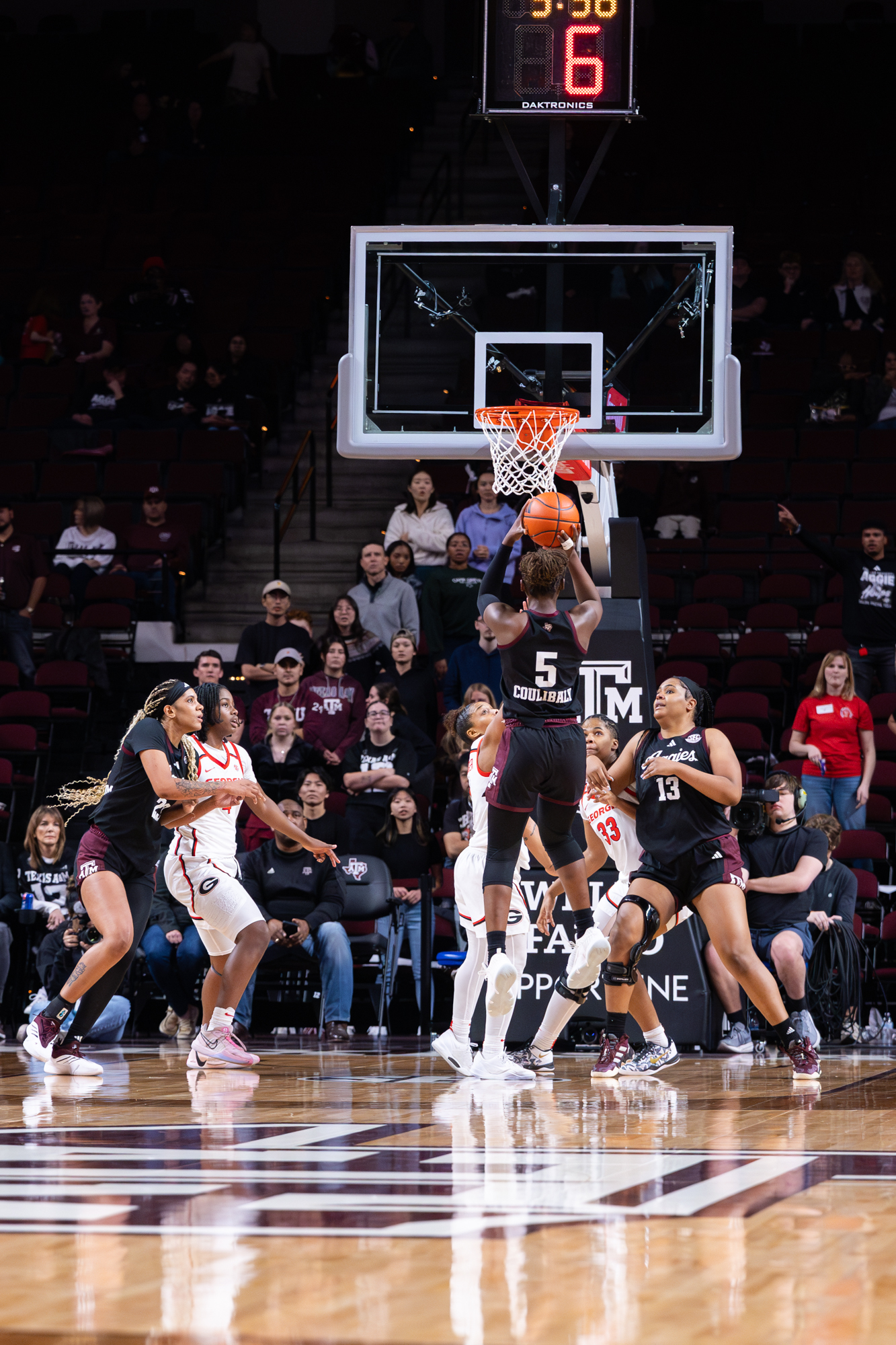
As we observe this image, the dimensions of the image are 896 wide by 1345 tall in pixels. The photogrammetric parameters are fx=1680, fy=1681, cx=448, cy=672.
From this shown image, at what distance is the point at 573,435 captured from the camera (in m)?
9.42

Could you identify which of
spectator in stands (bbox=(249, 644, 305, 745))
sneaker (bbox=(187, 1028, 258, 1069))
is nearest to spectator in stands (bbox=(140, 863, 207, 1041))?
spectator in stands (bbox=(249, 644, 305, 745))

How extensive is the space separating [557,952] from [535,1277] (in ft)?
21.3

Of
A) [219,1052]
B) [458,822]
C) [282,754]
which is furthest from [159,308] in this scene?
[219,1052]

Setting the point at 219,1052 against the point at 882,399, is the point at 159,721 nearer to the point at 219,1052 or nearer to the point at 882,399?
the point at 219,1052

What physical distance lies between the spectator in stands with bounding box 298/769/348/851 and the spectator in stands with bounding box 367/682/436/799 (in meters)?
0.64

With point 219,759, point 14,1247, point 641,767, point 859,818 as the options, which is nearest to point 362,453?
point 219,759

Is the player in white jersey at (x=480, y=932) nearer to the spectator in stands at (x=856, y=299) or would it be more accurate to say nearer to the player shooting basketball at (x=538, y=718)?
the player shooting basketball at (x=538, y=718)

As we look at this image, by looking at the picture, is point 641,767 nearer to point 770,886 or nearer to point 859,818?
point 770,886

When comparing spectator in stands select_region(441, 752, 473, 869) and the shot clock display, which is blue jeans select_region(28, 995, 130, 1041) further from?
the shot clock display

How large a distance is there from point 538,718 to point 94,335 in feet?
41.6

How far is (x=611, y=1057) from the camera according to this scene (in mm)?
7961

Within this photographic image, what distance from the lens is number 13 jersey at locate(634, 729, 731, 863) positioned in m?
7.73

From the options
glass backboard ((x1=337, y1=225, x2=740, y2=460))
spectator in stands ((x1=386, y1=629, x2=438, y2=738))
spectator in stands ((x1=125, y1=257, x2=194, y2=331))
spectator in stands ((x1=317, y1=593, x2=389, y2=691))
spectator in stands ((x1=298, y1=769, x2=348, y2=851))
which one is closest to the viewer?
glass backboard ((x1=337, y1=225, x2=740, y2=460))

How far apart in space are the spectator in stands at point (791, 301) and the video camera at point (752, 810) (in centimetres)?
866
